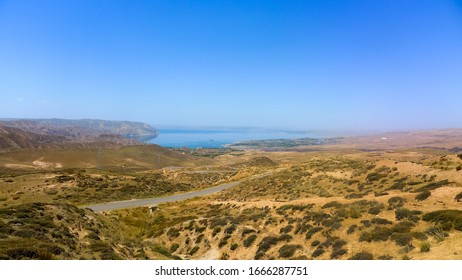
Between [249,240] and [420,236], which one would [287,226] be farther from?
[420,236]

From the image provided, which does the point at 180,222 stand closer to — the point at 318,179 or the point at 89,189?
the point at 318,179

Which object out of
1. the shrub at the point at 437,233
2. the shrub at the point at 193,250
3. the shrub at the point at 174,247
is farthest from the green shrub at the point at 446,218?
the shrub at the point at 174,247

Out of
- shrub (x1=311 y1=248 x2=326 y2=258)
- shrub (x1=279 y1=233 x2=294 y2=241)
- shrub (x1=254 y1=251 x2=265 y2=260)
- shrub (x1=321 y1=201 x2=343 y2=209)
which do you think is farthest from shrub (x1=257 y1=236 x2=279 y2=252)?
shrub (x1=321 y1=201 x2=343 y2=209)

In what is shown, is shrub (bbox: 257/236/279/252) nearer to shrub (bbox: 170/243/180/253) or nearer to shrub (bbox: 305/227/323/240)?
shrub (bbox: 305/227/323/240)

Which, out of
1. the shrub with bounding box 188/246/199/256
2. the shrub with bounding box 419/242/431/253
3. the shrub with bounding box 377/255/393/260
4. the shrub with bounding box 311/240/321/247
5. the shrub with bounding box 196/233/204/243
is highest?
the shrub with bounding box 419/242/431/253

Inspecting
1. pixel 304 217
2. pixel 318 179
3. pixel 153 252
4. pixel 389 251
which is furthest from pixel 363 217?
pixel 318 179

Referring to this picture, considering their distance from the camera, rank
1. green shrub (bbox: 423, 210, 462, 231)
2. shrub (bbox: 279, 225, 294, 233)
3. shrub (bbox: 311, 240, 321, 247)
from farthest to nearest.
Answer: shrub (bbox: 279, 225, 294, 233)
shrub (bbox: 311, 240, 321, 247)
green shrub (bbox: 423, 210, 462, 231)

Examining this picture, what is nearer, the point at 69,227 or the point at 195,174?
the point at 69,227

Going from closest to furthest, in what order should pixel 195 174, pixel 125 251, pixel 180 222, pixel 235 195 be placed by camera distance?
1. pixel 125 251
2. pixel 180 222
3. pixel 235 195
4. pixel 195 174
